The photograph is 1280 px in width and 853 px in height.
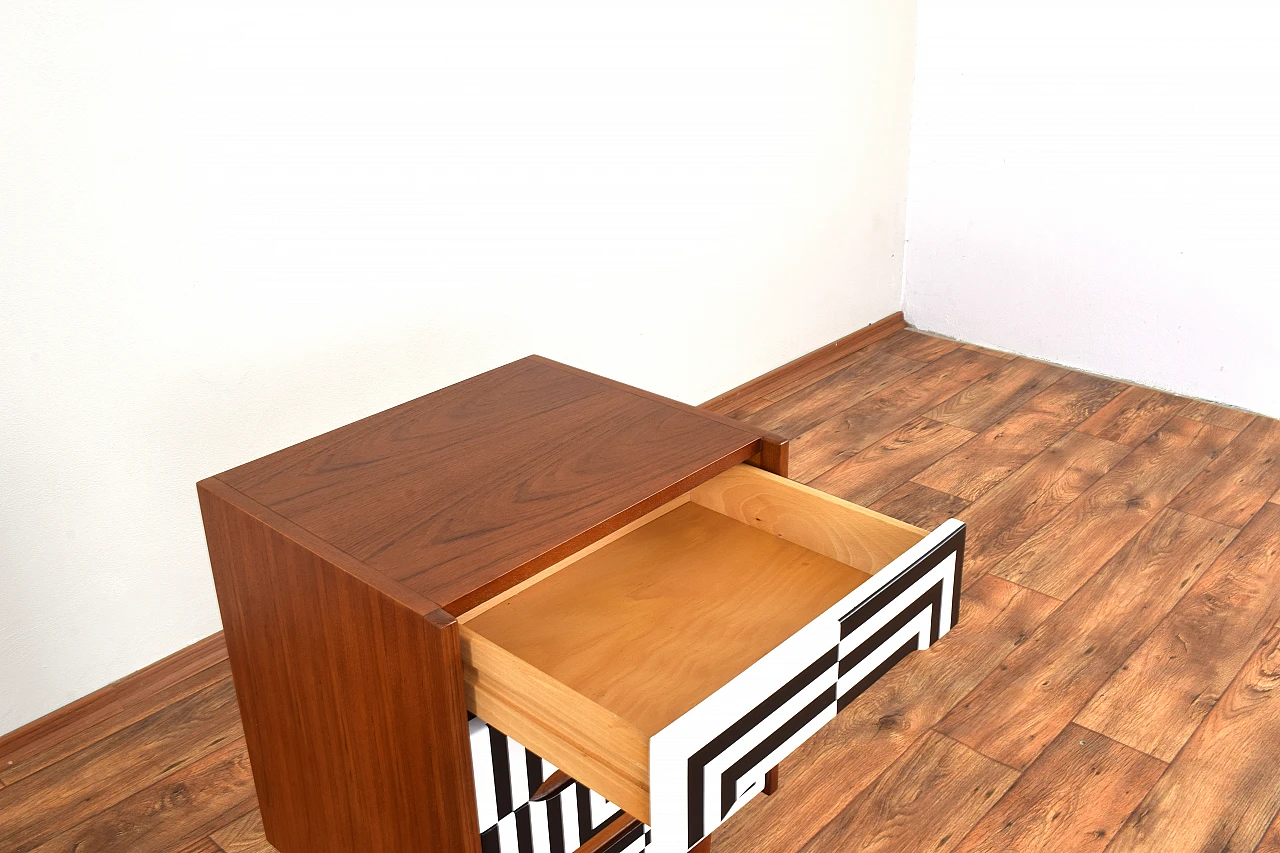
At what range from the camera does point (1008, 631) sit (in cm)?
166

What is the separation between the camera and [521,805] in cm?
97

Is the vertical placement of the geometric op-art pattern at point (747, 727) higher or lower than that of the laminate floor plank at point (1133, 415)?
higher

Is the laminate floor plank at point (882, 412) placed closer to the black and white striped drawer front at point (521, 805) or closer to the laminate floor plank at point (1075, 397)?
the laminate floor plank at point (1075, 397)

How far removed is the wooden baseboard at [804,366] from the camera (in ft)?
8.00

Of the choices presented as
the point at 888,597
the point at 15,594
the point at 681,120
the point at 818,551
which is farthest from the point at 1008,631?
the point at 15,594

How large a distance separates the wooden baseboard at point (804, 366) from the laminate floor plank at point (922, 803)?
42.4 inches

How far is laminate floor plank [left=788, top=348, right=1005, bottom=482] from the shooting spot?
7.33 ft

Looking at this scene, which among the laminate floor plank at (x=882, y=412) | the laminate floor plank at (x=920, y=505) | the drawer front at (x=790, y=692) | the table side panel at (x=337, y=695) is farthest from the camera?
the laminate floor plank at (x=882, y=412)

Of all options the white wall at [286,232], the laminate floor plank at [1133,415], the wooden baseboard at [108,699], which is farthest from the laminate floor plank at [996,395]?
the wooden baseboard at [108,699]

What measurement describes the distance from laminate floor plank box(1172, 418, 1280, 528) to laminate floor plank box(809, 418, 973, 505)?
0.44 m

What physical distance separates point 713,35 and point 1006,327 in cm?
110

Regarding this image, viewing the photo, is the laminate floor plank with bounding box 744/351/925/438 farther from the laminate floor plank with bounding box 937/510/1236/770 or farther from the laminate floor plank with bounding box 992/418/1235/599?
the laminate floor plank with bounding box 937/510/1236/770

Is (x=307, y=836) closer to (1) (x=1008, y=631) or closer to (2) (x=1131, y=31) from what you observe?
(1) (x=1008, y=631)

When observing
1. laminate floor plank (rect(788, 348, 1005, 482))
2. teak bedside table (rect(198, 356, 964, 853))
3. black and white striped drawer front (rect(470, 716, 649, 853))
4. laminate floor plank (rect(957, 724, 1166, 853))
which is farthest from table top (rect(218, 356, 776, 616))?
laminate floor plank (rect(788, 348, 1005, 482))
